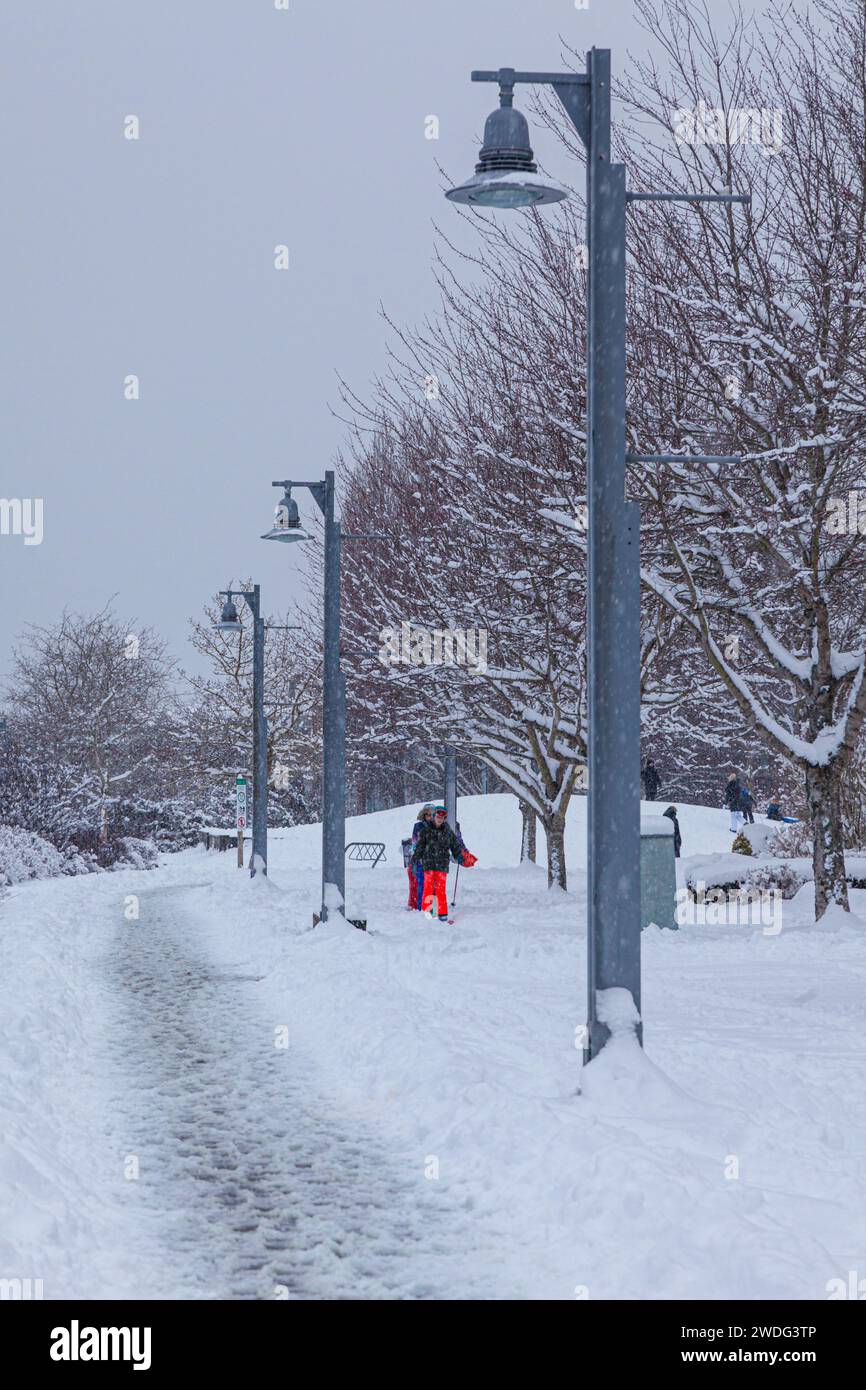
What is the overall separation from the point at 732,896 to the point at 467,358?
9.83 m

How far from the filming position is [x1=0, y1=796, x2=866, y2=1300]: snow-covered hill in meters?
5.72

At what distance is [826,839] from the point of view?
18344mm

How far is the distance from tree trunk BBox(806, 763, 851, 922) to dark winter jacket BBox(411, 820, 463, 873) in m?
5.66

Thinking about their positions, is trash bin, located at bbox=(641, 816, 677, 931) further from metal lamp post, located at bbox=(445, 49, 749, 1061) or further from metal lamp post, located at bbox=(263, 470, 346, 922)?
metal lamp post, located at bbox=(445, 49, 749, 1061)

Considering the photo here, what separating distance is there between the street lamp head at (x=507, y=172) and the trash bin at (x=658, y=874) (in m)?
12.1

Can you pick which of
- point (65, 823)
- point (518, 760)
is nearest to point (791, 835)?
point (518, 760)

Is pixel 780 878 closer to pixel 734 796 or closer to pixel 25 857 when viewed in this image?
pixel 25 857

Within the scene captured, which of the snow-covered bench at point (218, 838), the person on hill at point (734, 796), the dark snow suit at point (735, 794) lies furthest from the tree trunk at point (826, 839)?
the snow-covered bench at point (218, 838)

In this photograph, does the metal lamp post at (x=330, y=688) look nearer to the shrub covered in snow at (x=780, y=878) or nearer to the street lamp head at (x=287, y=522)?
the street lamp head at (x=287, y=522)

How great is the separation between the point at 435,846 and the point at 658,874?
351 cm

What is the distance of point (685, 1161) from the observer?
267 inches

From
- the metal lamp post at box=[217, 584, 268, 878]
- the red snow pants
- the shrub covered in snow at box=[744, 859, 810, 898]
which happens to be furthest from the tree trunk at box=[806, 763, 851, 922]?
the metal lamp post at box=[217, 584, 268, 878]
